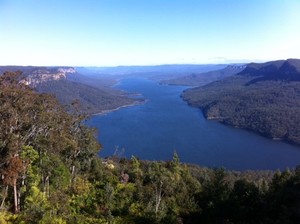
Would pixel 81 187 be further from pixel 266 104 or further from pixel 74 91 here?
pixel 74 91

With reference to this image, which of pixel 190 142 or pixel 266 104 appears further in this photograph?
pixel 266 104

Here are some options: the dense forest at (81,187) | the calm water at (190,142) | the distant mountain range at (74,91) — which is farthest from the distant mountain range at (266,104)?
the dense forest at (81,187)

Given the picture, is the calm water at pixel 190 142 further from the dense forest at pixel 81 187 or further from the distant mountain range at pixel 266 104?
the dense forest at pixel 81 187

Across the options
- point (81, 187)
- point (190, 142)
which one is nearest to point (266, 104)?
point (190, 142)

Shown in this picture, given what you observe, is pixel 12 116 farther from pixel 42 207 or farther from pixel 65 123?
pixel 65 123

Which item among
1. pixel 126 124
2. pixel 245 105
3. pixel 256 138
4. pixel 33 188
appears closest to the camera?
pixel 33 188

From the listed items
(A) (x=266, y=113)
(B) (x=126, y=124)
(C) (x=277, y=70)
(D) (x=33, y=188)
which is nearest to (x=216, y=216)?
(D) (x=33, y=188)

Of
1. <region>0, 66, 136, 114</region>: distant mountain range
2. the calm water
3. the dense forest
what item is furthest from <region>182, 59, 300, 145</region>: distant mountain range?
the dense forest
